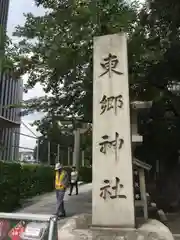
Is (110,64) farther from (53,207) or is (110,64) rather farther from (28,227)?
(53,207)

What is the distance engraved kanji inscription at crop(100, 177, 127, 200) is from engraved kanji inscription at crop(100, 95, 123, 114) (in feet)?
4.63

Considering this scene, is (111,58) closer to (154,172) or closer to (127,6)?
(127,6)

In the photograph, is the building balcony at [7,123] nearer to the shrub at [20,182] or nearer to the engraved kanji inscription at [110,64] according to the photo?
the shrub at [20,182]

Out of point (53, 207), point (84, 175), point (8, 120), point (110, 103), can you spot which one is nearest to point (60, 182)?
point (53, 207)

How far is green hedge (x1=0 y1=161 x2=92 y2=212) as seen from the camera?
11737mm

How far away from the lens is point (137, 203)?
11484 millimetres

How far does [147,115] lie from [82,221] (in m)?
8.53

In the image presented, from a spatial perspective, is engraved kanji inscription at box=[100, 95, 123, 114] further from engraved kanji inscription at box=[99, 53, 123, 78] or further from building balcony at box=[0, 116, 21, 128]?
building balcony at box=[0, 116, 21, 128]

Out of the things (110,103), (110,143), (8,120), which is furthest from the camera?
(8,120)

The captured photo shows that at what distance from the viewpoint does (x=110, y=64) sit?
23.0 feet

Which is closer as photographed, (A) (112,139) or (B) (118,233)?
(B) (118,233)

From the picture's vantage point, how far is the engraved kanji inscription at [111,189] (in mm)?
6246

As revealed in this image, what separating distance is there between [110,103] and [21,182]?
350 inches

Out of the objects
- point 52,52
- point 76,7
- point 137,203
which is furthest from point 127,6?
point 137,203
